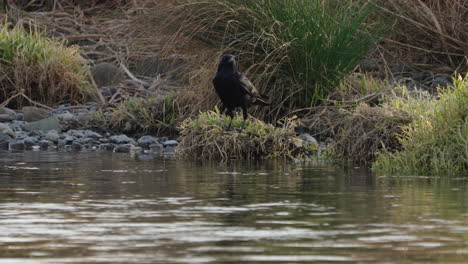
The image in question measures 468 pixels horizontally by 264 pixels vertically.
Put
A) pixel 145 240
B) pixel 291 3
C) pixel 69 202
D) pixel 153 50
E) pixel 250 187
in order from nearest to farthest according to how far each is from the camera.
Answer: pixel 145 240
pixel 69 202
pixel 250 187
pixel 291 3
pixel 153 50

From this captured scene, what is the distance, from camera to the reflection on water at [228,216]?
4629mm

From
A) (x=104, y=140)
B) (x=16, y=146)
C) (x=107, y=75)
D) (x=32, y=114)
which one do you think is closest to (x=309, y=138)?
(x=104, y=140)

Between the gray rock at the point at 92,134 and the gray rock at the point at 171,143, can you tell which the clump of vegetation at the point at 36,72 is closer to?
the gray rock at the point at 92,134

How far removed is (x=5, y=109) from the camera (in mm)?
15664

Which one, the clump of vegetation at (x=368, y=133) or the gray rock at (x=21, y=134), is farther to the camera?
the gray rock at (x=21, y=134)

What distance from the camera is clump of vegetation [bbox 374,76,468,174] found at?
9.10 meters

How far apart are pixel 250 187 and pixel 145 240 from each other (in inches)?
115

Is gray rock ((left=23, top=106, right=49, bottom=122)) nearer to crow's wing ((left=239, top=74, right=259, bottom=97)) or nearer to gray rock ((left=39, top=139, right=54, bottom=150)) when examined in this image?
gray rock ((left=39, top=139, right=54, bottom=150))

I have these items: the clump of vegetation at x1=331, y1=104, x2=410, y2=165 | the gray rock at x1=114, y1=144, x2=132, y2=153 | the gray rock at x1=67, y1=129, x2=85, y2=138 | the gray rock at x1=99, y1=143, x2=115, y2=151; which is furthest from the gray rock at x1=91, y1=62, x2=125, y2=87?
the clump of vegetation at x1=331, y1=104, x2=410, y2=165

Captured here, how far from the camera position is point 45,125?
14578 millimetres

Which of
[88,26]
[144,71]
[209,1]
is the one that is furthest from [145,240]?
[88,26]

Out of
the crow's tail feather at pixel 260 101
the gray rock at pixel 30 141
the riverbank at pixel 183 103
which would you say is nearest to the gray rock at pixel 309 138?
the riverbank at pixel 183 103

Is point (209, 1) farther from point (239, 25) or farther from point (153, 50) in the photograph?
point (153, 50)

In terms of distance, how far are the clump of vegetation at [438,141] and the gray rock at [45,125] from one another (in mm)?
6318
